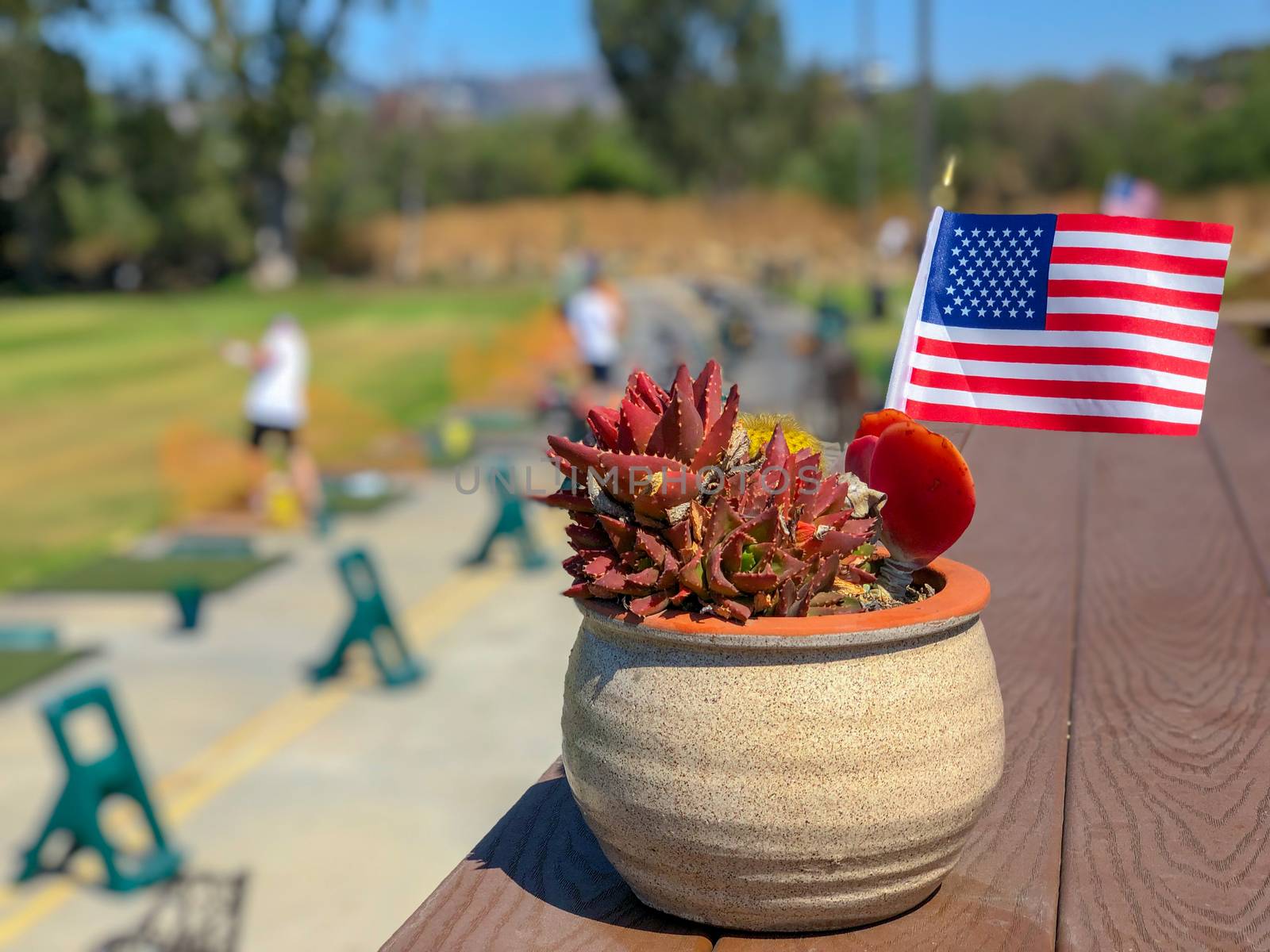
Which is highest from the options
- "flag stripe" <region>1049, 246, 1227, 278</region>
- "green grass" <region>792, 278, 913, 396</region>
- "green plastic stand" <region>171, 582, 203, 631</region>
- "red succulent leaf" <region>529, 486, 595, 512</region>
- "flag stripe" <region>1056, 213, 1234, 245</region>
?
"flag stripe" <region>1056, 213, 1234, 245</region>

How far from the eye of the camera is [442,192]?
310ft

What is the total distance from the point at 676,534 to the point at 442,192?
95.7m

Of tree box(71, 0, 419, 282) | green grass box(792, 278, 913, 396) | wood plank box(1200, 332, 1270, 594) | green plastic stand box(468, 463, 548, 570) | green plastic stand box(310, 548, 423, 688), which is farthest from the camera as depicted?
tree box(71, 0, 419, 282)

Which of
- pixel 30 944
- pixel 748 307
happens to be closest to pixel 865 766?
pixel 30 944

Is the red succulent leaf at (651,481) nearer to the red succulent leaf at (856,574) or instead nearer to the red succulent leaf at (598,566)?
the red succulent leaf at (598,566)

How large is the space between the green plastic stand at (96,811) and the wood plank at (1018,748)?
353 centimetres

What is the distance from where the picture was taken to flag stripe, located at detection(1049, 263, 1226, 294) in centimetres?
211

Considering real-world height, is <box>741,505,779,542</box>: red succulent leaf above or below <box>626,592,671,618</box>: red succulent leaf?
above

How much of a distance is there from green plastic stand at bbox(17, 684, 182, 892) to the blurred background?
3.9 inches

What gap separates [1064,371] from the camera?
219 cm

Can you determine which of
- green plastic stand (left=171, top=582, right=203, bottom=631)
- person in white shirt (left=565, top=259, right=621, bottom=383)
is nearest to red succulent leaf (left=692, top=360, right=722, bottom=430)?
green plastic stand (left=171, top=582, right=203, bottom=631)

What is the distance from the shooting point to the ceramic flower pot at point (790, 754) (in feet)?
5.32

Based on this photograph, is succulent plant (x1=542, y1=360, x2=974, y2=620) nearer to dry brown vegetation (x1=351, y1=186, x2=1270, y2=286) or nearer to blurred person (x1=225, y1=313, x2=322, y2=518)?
blurred person (x1=225, y1=313, x2=322, y2=518)

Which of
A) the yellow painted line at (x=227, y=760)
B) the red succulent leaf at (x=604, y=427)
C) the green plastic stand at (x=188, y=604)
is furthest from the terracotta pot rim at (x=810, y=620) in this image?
the green plastic stand at (x=188, y=604)
